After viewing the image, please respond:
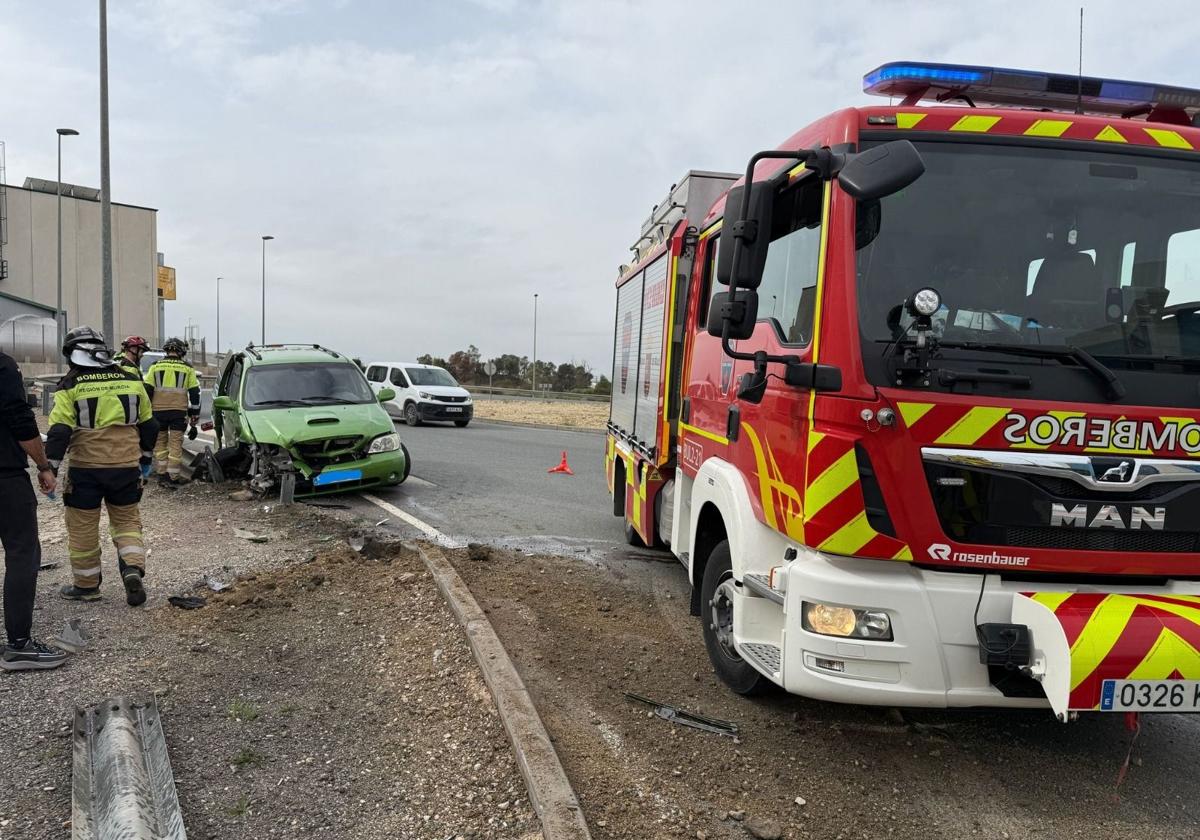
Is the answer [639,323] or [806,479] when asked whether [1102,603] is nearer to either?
[806,479]

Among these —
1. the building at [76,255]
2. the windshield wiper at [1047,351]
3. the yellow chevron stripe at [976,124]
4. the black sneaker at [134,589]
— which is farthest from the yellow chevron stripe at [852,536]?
the building at [76,255]

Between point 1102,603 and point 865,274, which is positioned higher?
point 865,274

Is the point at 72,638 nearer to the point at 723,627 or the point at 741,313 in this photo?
the point at 723,627

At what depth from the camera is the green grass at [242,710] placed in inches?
150

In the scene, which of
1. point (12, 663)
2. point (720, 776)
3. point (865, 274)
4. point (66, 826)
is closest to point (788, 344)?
point (865, 274)

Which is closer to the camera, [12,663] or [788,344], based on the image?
[788,344]

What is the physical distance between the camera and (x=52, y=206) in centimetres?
5559

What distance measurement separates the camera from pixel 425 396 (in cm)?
2170

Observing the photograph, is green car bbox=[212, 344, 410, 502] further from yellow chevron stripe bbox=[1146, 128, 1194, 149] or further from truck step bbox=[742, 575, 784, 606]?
yellow chevron stripe bbox=[1146, 128, 1194, 149]

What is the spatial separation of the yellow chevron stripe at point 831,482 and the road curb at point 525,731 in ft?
4.49

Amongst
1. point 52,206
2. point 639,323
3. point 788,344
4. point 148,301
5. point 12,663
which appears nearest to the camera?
point 788,344

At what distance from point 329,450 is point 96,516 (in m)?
3.74

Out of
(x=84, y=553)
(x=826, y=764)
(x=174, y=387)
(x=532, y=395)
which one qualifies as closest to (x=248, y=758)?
(x=826, y=764)

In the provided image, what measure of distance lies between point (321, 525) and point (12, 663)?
3629mm
